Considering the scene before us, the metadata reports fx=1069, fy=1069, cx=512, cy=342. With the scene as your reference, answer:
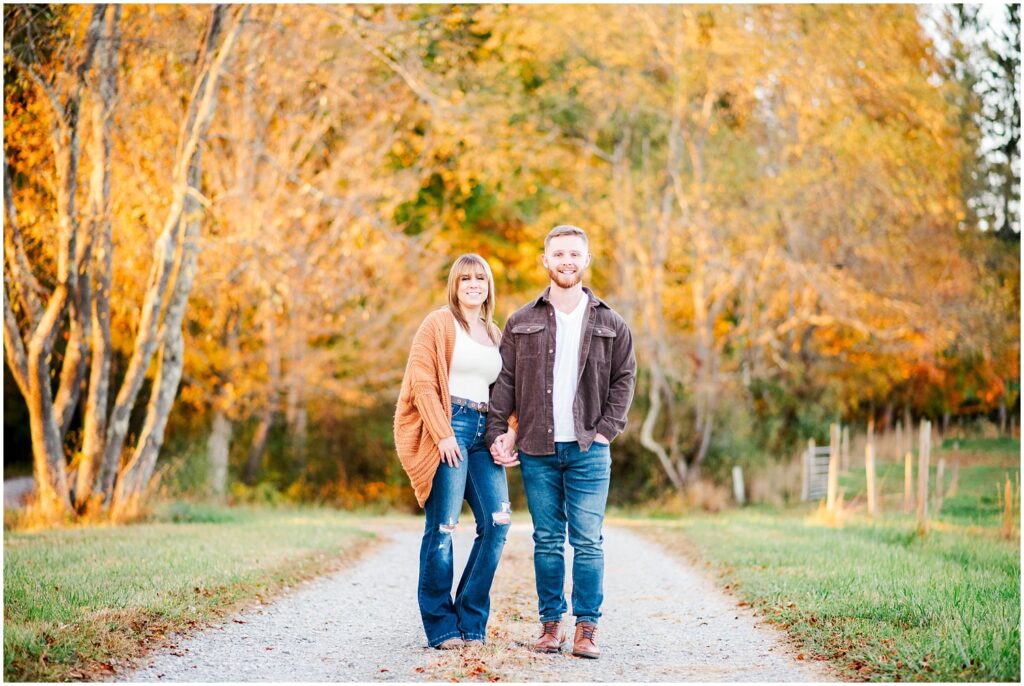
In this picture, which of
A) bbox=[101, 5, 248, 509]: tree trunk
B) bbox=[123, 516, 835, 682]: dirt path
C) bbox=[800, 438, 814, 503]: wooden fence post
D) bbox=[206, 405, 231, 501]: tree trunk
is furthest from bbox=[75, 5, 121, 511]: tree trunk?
bbox=[800, 438, 814, 503]: wooden fence post

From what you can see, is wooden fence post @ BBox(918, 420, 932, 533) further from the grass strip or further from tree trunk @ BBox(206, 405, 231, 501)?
tree trunk @ BBox(206, 405, 231, 501)

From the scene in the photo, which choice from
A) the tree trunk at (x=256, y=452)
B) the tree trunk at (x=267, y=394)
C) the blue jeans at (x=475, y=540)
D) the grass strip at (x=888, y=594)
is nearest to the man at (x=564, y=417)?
the blue jeans at (x=475, y=540)

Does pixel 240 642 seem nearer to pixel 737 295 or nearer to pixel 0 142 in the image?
pixel 0 142

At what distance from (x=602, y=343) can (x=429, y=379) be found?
919 millimetres

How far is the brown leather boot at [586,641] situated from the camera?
5410 mm

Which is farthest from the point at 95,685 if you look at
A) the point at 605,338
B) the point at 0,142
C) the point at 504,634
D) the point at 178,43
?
the point at 178,43

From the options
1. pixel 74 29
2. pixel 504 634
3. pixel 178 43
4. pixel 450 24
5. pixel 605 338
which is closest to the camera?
pixel 605 338

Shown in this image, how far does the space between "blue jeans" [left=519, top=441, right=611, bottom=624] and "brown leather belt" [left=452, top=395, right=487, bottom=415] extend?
309mm

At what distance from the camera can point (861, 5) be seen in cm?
1831

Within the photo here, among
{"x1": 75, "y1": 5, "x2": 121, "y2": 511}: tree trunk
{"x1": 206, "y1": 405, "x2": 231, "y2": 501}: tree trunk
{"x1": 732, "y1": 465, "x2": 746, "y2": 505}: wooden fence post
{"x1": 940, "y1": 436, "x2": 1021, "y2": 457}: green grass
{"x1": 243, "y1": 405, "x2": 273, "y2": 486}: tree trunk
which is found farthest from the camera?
{"x1": 243, "y1": 405, "x2": 273, "y2": 486}: tree trunk

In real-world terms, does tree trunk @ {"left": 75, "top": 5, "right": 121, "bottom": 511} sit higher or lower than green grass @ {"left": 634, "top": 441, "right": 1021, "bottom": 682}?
higher

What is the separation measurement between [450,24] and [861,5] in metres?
7.63

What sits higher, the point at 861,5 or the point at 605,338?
the point at 861,5

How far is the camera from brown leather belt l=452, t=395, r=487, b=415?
5520mm
